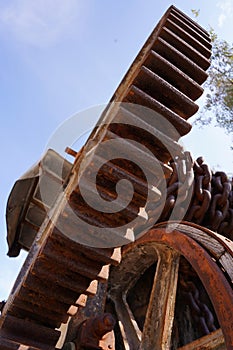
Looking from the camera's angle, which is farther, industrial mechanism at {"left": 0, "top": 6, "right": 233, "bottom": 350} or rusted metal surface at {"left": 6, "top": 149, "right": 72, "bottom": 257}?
rusted metal surface at {"left": 6, "top": 149, "right": 72, "bottom": 257}

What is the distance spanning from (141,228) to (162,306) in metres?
0.72

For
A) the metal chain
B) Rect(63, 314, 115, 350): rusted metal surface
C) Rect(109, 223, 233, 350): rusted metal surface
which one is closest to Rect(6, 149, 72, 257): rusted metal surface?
Rect(109, 223, 233, 350): rusted metal surface

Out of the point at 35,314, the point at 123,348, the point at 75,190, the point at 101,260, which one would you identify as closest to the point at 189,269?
the point at 123,348

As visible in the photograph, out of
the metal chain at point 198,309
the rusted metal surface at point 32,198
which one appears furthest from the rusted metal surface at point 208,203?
the rusted metal surface at point 32,198

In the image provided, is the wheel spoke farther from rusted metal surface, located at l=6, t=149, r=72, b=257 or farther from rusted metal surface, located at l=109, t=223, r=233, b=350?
rusted metal surface, located at l=6, t=149, r=72, b=257

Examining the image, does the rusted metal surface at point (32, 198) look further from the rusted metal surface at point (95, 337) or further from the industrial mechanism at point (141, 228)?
the rusted metal surface at point (95, 337)

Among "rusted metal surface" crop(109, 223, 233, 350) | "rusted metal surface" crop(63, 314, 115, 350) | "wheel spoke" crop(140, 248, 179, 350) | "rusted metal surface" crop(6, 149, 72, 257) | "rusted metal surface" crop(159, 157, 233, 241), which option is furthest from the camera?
"rusted metal surface" crop(6, 149, 72, 257)

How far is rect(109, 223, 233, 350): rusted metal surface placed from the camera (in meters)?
1.68

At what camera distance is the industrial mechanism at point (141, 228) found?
5.75ft

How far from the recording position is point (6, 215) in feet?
10.6

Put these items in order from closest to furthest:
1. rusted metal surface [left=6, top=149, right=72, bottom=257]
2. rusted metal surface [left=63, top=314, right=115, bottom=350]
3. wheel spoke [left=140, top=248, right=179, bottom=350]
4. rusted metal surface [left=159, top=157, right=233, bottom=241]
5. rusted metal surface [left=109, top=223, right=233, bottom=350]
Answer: rusted metal surface [left=109, top=223, right=233, bottom=350] < wheel spoke [left=140, top=248, right=179, bottom=350] < rusted metal surface [left=63, top=314, right=115, bottom=350] < rusted metal surface [left=159, top=157, right=233, bottom=241] < rusted metal surface [left=6, top=149, right=72, bottom=257]

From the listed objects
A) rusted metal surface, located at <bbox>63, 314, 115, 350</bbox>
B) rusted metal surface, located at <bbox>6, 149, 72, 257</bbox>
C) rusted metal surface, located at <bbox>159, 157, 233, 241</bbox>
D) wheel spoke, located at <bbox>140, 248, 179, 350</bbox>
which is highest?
rusted metal surface, located at <bbox>159, 157, 233, 241</bbox>

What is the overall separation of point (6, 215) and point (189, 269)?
1.59m

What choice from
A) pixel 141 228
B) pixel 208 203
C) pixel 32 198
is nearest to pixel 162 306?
pixel 141 228
